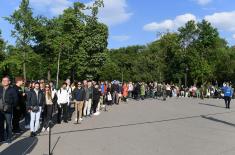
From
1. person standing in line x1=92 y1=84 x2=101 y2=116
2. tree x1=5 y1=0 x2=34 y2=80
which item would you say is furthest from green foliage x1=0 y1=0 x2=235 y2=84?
person standing in line x1=92 y1=84 x2=101 y2=116

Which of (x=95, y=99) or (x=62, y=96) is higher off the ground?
(x=62, y=96)

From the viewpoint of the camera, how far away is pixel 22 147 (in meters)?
11.5

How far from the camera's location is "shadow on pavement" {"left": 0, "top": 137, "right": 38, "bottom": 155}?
10758mm

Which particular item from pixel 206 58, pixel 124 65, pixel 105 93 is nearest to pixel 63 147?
pixel 105 93

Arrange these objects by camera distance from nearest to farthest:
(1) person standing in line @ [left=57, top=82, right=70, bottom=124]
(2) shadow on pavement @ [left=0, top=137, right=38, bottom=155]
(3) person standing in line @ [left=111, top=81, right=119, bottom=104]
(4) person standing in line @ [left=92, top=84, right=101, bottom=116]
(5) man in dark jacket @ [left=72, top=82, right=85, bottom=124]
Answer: (2) shadow on pavement @ [left=0, top=137, right=38, bottom=155], (1) person standing in line @ [left=57, top=82, right=70, bottom=124], (5) man in dark jacket @ [left=72, top=82, right=85, bottom=124], (4) person standing in line @ [left=92, top=84, right=101, bottom=116], (3) person standing in line @ [left=111, top=81, right=119, bottom=104]

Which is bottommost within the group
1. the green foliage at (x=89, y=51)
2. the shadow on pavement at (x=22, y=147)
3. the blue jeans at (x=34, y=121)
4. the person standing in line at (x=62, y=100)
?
the shadow on pavement at (x=22, y=147)

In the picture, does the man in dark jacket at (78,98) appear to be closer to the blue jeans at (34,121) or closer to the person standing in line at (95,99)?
the person standing in line at (95,99)

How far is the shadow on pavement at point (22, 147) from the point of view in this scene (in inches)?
424

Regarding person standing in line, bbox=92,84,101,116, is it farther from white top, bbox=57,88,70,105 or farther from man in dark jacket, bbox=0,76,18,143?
man in dark jacket, bbox=0,76,18,143

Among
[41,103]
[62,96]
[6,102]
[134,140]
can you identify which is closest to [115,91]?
[62,96]

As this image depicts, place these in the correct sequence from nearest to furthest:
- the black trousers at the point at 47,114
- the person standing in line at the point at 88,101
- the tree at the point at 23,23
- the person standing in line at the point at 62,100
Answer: the black trousers at the point at 47,114, the person standing in line at the point at 62,100, the person standing in line at the point at 88,101, the tree at the point at 23,23

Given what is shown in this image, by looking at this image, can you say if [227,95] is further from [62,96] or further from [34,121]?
[34,121]

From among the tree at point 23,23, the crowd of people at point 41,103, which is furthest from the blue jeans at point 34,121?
the tree at point 23,23

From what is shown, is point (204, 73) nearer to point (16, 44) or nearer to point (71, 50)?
point (71, 50)
